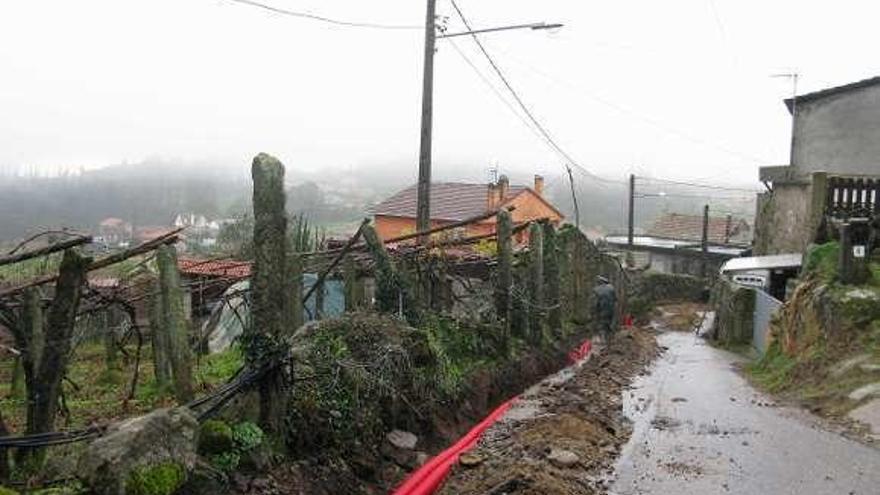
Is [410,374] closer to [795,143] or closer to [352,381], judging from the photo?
[352,381]

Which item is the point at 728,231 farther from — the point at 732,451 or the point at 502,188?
the point at 732,451

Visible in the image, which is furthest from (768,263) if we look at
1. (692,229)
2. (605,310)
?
(692,229)

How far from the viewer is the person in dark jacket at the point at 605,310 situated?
20.0 metres

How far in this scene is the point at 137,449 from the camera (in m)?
4.89

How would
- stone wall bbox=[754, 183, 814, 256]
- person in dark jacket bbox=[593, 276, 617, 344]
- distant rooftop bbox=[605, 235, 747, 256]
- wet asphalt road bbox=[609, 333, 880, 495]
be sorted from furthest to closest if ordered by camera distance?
distant rooftop bbox=[605, 235, 747, 256], stone wall bbox=[754, 183, 814, 256], person in dark jacket bbox=[593, 276, 617, 344], wet asphalt road bbox=[609, 333, 880, 495]

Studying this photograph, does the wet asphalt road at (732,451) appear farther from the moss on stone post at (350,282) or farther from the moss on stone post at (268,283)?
the moss on stone post at (350,282)

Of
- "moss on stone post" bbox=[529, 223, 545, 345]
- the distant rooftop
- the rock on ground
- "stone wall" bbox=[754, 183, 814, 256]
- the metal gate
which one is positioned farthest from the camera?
the distant rooftop

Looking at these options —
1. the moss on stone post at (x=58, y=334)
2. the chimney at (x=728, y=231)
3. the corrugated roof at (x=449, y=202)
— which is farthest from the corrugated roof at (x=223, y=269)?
the chimney at (x=728, y=231)

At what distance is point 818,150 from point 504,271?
14.2 m

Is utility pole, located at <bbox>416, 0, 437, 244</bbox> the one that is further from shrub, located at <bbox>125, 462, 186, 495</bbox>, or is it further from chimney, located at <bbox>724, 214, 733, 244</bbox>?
chimney, located at <bbox>724, 214, 733, 244</bbox>

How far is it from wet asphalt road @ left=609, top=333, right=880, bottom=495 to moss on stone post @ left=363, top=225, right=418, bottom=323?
10.00 feet

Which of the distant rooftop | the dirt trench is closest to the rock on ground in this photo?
the dirt trench

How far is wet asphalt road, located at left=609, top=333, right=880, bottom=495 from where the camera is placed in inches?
283

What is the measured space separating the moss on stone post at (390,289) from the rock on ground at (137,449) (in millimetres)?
4331
